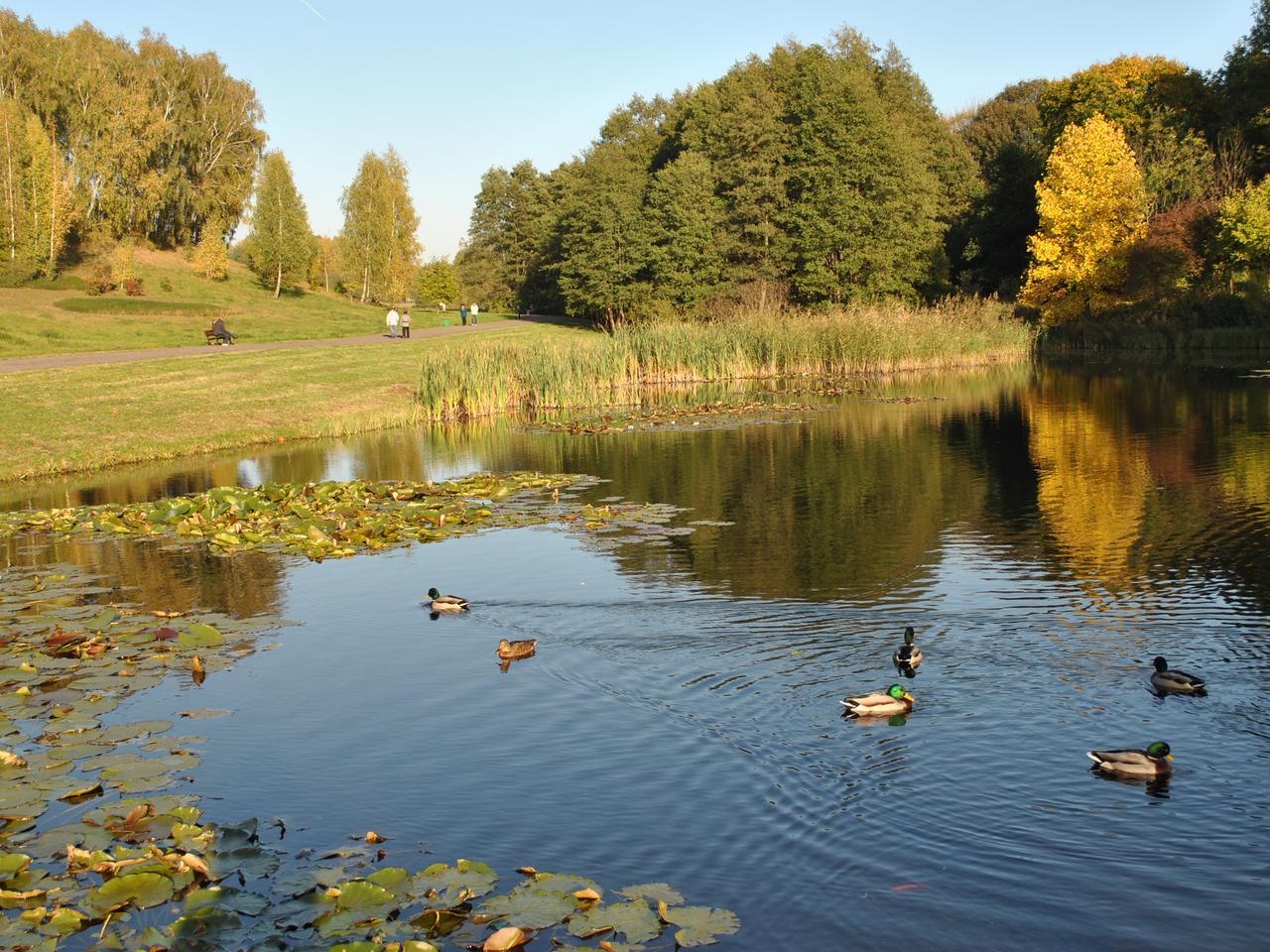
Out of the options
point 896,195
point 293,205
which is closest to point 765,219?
point 896,195

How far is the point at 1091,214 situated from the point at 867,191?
14.2 meters

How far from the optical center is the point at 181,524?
19609 millimetres

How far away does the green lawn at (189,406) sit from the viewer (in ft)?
99.7

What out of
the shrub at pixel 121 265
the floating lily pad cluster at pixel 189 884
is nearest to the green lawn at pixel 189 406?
the floating lily pad cluster at pixel 189 884

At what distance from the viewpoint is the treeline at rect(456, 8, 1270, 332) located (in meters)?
63.1

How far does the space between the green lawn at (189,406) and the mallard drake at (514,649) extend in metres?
20.1

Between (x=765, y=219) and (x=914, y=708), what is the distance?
6343 centimetres

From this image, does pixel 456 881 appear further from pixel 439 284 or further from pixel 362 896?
pixel 439 284

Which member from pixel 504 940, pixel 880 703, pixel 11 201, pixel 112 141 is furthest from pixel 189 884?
pixel 112 141

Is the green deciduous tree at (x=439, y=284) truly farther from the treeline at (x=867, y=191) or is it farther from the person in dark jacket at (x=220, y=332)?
the person in dark jacket at (x=220, y=332)

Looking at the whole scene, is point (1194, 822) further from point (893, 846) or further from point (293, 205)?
point (293, 205)

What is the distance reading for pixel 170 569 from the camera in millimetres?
17359

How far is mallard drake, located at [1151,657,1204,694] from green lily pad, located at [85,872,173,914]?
855 cm

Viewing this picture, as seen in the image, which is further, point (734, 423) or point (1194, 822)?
point (734, 423)
